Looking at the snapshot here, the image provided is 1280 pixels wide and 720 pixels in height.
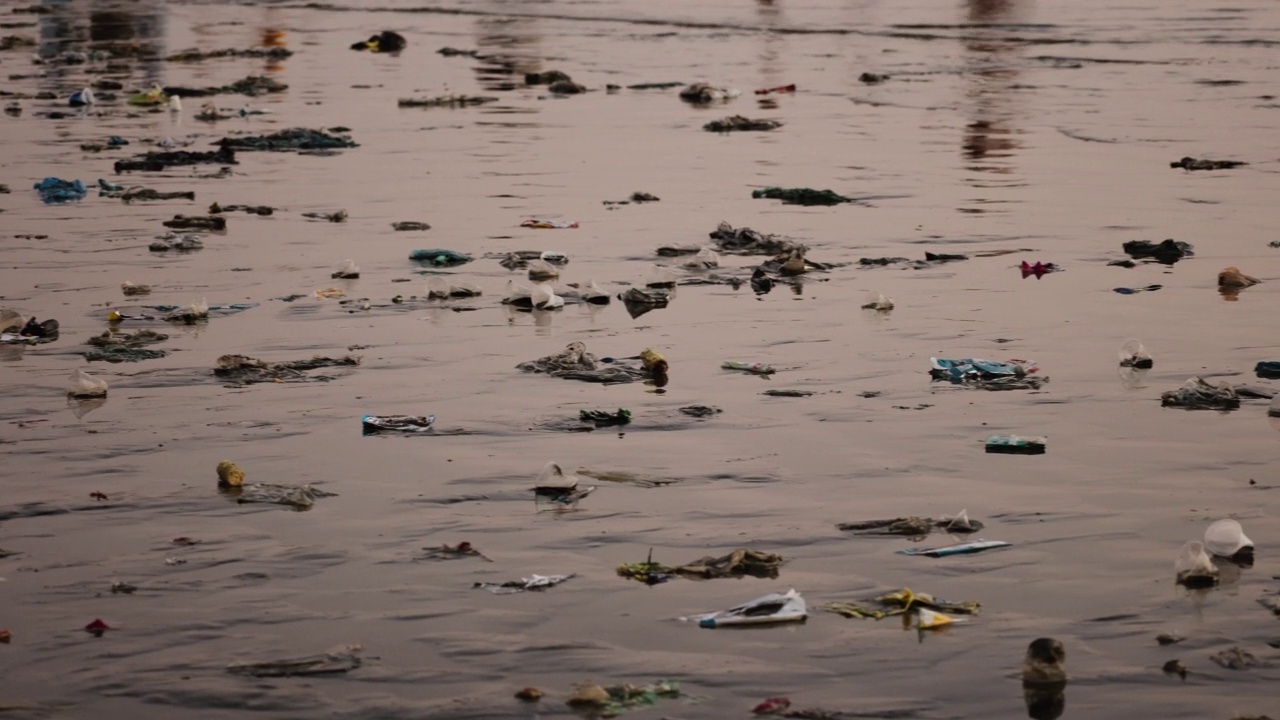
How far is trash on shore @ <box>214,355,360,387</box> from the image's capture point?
8609 millimetres

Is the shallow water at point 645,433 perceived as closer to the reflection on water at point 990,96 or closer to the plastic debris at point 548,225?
the reflection on water at point 990,96

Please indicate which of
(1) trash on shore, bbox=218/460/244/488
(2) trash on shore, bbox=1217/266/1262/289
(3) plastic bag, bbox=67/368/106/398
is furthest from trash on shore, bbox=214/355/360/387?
(2) trash on shore, bbox=1217/266/1262/289

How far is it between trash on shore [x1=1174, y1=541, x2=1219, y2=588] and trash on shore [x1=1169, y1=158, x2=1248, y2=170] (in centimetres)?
986

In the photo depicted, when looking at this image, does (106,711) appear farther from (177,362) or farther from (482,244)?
(482,244)

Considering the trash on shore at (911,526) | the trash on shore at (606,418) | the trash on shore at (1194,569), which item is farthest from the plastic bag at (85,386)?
the trash on shore at (1194,569)

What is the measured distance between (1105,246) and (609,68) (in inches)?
583

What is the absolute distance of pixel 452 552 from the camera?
6.05 metres

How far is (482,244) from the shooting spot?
12219 millimetres

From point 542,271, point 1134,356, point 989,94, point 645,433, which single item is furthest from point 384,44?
point 645,433

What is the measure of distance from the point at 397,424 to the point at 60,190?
777 centimetres

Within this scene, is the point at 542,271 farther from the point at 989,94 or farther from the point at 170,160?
the point at 989,94

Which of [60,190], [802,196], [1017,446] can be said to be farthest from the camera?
[60,190]

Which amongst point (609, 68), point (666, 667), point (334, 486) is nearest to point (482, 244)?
point (334, 486)

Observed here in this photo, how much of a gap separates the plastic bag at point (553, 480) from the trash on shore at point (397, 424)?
1.06m
